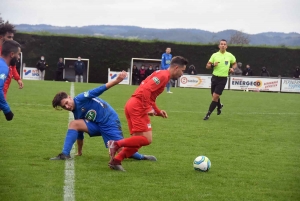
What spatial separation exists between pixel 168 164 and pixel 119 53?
34891 millimetres

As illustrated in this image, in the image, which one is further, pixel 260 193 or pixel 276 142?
pixel 276 142

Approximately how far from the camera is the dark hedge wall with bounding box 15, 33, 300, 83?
40906mm

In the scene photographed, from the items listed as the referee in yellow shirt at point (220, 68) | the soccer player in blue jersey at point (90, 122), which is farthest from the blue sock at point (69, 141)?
the referee in yellow shirt at point (220, 68)

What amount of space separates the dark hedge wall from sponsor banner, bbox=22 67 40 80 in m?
2.05

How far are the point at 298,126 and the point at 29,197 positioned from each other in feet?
30.0

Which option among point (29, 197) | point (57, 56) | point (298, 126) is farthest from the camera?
point (57, 56)

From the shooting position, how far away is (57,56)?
41.1 metres

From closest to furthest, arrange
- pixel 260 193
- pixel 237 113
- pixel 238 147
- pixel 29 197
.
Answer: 1. pixel 29 197
2. pixel 260 193
3. pixel 238 147
4. pixel 237 113

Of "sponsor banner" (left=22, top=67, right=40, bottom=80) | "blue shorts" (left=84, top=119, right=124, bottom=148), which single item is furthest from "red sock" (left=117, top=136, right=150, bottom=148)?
"sponsor banner" (left=22, top=67, right=40, bottom=80)

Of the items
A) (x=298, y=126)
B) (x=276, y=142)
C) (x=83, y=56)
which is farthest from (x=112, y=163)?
(x=83, y=56)

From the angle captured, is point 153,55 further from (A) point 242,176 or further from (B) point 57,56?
(A) point 242,176

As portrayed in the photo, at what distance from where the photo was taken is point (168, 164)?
7.55 m

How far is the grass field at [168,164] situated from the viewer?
5844mm

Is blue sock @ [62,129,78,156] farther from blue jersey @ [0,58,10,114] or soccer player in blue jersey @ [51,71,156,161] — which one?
blue jersey @ [0,58,10,114]
